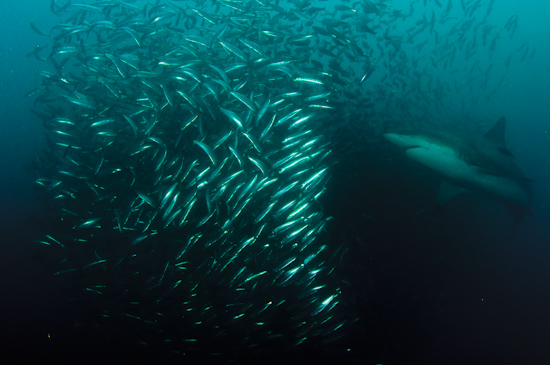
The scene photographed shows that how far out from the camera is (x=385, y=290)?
303 inches

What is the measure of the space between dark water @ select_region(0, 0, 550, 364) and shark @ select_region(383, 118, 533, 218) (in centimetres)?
145

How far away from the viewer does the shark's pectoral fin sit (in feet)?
22.0

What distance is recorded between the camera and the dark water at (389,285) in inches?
285

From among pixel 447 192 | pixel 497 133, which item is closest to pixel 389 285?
pixel 447 192

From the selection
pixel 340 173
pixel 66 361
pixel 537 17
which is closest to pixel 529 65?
pixel 537 17

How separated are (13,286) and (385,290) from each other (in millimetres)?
11537

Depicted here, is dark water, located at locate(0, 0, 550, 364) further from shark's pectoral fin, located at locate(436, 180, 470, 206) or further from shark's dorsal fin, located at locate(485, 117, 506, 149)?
shark's dorsal fin, located at locate(485, 117, 506, 149)

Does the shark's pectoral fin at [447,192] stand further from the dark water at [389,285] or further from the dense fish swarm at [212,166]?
the dense fish swarm at [212,166]

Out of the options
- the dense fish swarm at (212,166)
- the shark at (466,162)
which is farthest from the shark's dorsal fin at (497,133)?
the dense fish swarm at (212,166)

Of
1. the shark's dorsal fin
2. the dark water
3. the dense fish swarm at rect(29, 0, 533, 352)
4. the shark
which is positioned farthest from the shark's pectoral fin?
the dense fish swarm at rect(29, 0, 533, 352)

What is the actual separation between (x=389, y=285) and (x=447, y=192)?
283 centimetres

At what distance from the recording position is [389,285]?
777 centimetres

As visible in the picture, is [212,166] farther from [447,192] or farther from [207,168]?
[447,192]

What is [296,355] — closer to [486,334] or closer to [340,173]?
[340,173]
